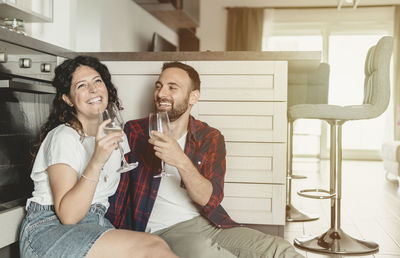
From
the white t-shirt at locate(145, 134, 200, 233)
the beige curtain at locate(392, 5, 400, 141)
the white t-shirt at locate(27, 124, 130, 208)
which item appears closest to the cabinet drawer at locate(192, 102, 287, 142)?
the white t-shirt at locate(145, 134, 200, 233)

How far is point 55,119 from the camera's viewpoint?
162 cm

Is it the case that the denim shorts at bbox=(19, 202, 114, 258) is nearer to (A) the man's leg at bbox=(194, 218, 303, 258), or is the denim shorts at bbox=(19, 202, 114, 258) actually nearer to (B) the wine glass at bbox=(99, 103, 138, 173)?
(B) the wine glass at bbox=(99, 103, 138, 173)

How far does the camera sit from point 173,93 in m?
1.77

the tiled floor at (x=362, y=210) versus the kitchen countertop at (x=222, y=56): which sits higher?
the kitchen countertop at (x=222, y=56)

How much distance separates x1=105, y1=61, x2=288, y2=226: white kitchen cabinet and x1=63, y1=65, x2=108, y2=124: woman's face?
646 millimetres

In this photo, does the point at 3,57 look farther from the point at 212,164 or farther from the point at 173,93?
the point at 212,164

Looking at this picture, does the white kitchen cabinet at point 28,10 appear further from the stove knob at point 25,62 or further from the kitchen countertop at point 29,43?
the stove knob at point 25,62

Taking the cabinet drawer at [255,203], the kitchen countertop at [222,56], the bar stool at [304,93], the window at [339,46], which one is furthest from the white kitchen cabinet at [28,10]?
the window at [339,46]

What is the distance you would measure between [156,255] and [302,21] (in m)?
7.15

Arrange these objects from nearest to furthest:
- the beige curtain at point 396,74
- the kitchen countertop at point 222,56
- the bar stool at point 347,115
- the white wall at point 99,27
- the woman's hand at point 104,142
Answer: the woman's hand at point 104,142, the kitchen countertop at point 222,56, the bar stool at point 347,115, the white wall at point 99,27, the beige curtain at point 396,74

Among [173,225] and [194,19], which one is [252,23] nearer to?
[194,19]

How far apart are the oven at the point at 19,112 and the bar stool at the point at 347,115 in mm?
1235

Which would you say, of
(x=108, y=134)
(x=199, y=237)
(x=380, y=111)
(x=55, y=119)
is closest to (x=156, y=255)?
(x=199, y=237)

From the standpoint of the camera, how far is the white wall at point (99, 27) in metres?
2.53
